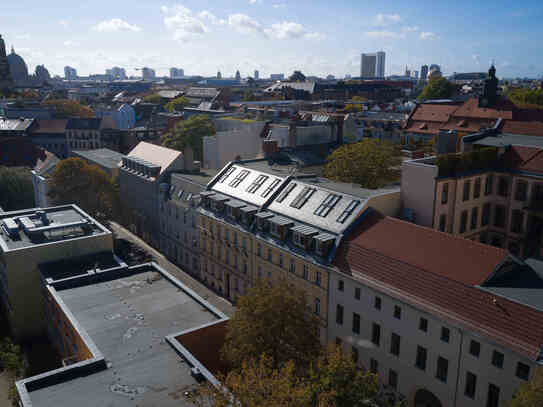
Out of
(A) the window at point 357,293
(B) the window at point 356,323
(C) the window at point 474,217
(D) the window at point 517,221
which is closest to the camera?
(A) the window at point 357,293

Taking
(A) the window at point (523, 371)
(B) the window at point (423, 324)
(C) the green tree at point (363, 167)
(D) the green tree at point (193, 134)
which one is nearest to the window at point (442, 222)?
(C) the green tree at point (363, 167)

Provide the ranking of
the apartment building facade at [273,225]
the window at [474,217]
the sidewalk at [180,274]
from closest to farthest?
the apartment building facade at [273,225], the window at [474,217], the sidewalk at [180,274]

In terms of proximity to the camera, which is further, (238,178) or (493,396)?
(238,178)

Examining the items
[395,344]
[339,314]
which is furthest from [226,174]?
[395,344]

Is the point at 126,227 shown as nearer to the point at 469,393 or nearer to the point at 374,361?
the point at 374,361

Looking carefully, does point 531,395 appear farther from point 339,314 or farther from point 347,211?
point 347,211

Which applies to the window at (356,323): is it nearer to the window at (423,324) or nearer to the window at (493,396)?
the window at (423,324)
